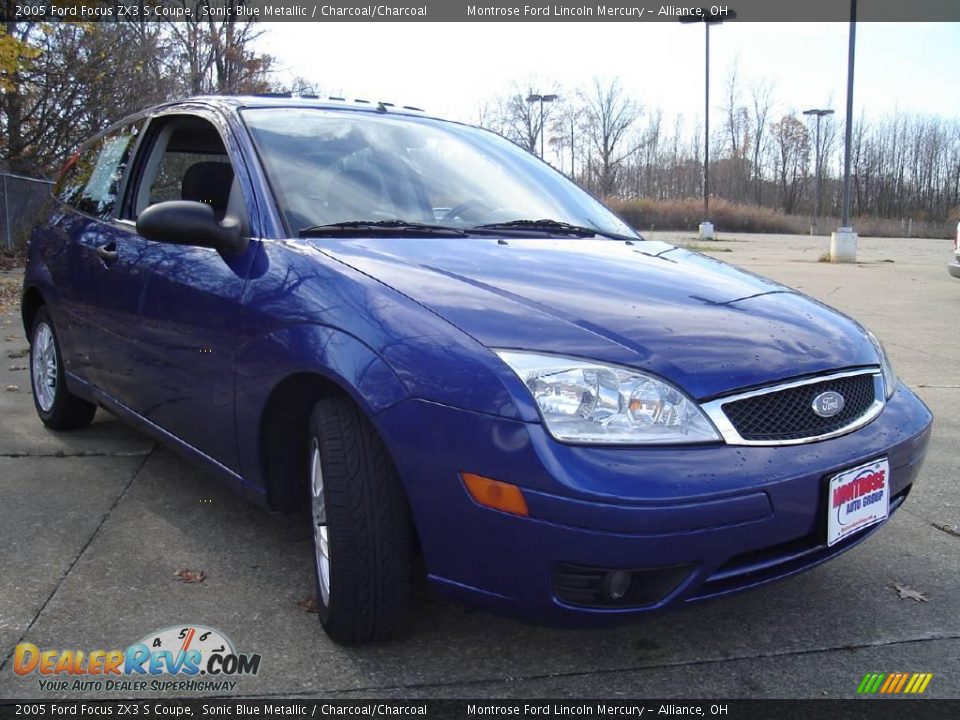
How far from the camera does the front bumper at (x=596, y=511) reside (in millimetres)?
1933

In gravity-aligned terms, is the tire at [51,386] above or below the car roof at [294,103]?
below

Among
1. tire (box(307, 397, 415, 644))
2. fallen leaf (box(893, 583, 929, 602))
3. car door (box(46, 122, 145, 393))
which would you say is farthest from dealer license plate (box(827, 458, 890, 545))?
car door (box(46, 122, 145, 393))

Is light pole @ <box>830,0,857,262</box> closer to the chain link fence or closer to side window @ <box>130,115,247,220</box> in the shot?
the chain link fence

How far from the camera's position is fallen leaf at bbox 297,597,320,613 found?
269cm

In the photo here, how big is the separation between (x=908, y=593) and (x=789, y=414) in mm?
1087

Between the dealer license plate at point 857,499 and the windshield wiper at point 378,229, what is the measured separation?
1430 mm

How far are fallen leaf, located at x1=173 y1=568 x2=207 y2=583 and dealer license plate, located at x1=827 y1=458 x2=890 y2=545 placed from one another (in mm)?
1958

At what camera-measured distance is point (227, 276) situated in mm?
2834

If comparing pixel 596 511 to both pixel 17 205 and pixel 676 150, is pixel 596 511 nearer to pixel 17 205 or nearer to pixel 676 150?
pixel 17 205

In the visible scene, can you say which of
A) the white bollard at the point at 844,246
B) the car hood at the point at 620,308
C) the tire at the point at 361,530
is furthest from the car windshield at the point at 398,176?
the white bollard at the point at 844,246

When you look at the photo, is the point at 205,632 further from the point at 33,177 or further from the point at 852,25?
the point at 852,25

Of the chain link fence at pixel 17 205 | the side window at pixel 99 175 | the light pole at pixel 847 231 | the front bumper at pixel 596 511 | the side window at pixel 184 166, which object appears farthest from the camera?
the light pole at pixel 847 231

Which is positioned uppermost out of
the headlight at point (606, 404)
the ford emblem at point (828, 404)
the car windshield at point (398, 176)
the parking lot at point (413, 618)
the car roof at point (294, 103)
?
the car roof at point (294, 103)

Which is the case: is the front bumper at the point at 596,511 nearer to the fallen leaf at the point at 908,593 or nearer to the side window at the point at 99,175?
the fallen leaf at the point at 908,593
